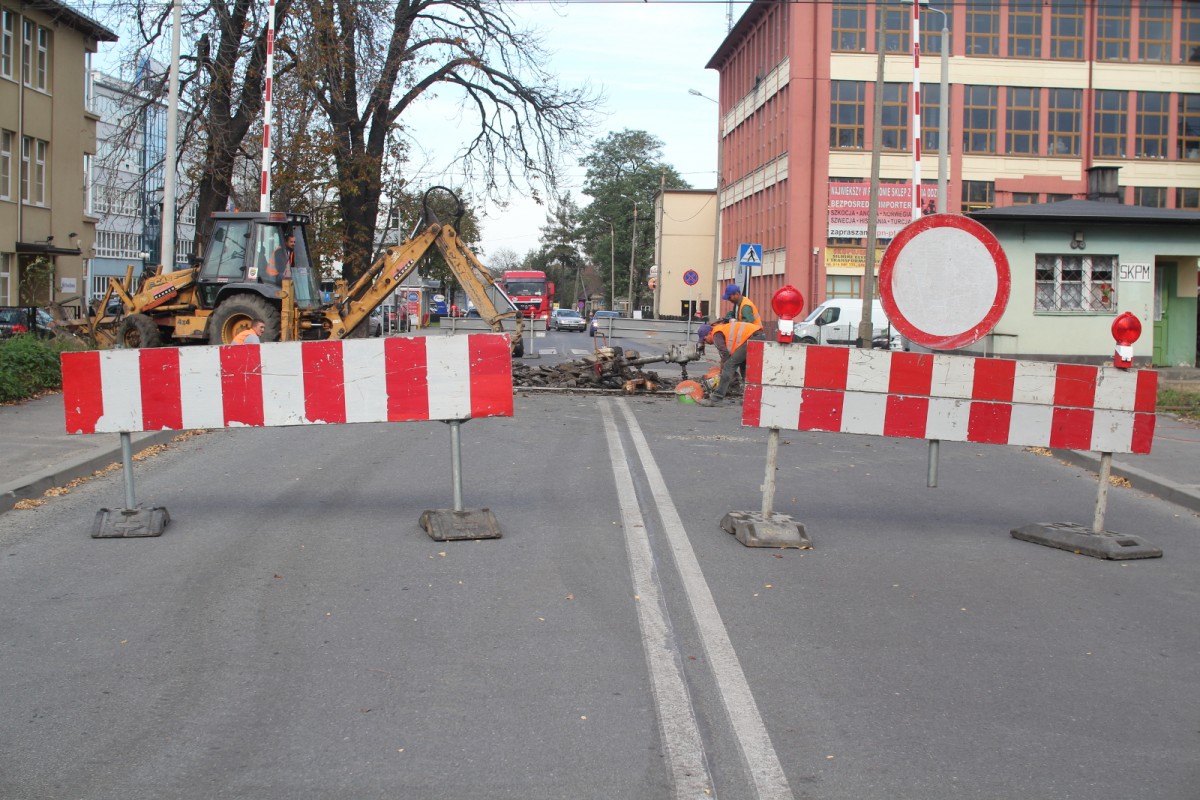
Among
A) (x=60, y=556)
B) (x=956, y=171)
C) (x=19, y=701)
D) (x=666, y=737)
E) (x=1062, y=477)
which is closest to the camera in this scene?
(x=666, y=737)

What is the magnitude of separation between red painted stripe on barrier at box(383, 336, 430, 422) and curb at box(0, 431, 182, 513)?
10.4 ft

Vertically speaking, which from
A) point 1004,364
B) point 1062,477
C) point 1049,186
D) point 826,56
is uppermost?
point 826,56

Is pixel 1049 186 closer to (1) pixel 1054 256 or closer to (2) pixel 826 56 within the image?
(2) pixel 826 56

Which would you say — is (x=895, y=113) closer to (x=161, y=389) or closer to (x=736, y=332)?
(x=736, y=332)

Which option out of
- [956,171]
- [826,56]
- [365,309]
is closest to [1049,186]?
[956,171]

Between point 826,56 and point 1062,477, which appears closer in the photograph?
point 1062,477

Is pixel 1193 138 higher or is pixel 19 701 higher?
pixel 1193 138

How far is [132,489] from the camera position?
8.31 meters

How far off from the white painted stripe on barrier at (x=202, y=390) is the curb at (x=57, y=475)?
1.87m

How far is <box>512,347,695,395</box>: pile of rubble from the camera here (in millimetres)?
20531

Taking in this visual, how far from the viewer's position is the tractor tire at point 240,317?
1948cm

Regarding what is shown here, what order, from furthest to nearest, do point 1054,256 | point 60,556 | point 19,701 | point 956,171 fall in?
point 956,171 < point 1054,256 < point 60,556 < point 19,701

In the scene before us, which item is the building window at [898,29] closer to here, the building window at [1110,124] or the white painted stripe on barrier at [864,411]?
the building window at [1110,124]

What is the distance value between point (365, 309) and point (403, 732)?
17.3 meters
